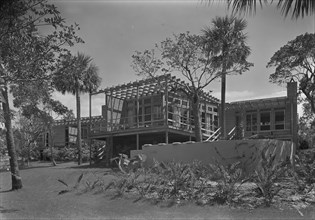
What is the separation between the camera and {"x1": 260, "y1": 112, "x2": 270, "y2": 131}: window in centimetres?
3138

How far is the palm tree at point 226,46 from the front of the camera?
22594mm

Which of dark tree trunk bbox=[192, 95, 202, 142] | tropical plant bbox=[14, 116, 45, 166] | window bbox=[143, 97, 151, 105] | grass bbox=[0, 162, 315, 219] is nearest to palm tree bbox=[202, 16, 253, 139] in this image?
dark tree trunk bbox=[192, 95, 202, 142]

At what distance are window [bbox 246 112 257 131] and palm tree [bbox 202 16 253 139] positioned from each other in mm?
8960

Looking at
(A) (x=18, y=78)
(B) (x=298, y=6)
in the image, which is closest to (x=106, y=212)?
(A) (x=18, y=78)

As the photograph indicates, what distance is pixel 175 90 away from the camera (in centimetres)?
2400

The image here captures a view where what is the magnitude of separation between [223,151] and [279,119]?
15.2 m

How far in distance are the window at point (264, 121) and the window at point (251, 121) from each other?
1.54 ft

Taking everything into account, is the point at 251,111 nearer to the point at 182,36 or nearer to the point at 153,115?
the point at 153,115

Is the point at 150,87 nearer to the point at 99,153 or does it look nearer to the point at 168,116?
the point at 168,116

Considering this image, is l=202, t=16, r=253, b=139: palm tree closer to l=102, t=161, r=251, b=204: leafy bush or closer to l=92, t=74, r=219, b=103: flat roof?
l=92, t=74, r=219, b=103: flat roof

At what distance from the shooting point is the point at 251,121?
3212 cm

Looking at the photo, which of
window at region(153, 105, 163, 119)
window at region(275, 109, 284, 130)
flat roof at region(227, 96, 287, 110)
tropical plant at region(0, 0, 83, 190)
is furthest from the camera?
window at region(275, 109, 284, 130)

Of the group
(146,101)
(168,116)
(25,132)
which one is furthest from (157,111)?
(25,132)

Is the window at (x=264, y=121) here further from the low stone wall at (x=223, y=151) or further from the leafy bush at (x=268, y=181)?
the leafy bush at (x=268, y=181)
